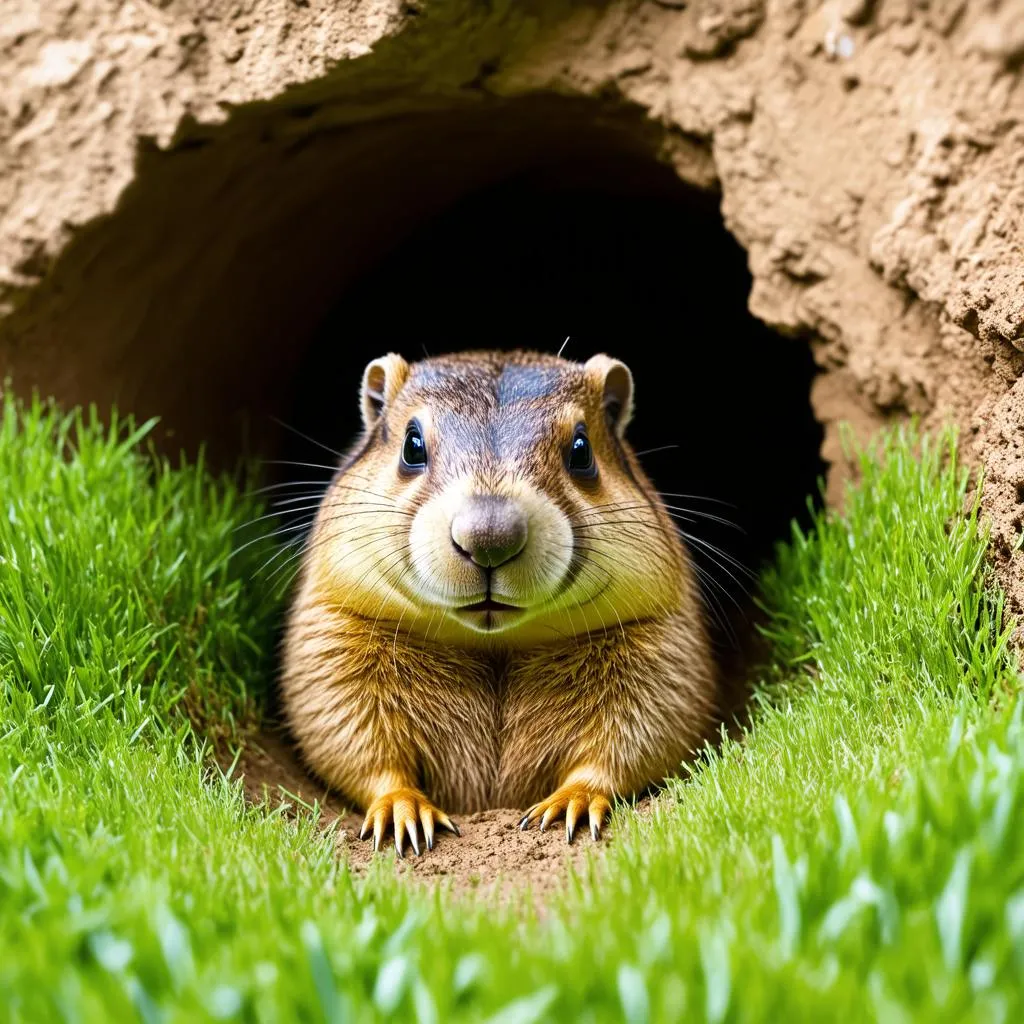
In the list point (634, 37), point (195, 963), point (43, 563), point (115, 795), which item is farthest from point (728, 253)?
point (195, 963)

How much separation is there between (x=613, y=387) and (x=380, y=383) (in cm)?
94

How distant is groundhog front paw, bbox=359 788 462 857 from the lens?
3.71 meters

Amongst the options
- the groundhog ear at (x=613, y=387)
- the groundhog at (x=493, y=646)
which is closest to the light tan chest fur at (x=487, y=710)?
the groundhog at (x=493, y=646)

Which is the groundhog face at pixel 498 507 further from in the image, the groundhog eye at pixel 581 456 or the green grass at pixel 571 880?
the green grass at pixel 571 880

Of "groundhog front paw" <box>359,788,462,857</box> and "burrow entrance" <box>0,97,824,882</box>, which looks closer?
"groundhog front paw" <box>359,788,462,857</box>

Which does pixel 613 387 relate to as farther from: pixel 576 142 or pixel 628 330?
pixel 628 330

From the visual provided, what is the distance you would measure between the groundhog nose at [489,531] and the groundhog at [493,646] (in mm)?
296

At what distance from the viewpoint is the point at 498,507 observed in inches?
138

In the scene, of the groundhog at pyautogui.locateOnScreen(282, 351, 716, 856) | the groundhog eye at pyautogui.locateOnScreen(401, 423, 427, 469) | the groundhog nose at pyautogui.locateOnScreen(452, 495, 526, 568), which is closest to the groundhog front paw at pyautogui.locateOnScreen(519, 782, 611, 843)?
the groundhog at pyautogui.locateOnScreen(282, 351, 716, 856)

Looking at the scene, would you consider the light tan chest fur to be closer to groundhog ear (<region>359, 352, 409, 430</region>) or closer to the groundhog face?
the groundhog face

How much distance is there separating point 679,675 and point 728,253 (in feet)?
11.9

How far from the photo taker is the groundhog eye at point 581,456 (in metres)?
4.19

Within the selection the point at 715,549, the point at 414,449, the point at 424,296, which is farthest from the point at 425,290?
the point at 715,549

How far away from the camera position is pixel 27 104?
4820 millimetres
